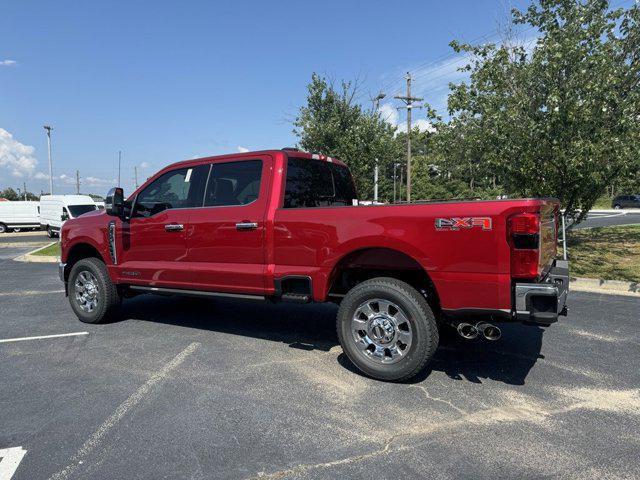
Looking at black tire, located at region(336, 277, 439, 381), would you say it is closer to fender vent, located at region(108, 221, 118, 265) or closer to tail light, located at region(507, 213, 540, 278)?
tail light, located at region(507, 213, 540, 278)

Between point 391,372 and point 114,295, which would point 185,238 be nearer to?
point 114,295

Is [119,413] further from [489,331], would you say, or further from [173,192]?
[489,331]

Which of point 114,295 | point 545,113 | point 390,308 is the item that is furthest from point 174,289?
point 545,113

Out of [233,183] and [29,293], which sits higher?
[233,183]

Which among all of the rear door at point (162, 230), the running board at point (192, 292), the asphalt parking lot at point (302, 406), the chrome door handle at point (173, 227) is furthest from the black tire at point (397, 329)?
the chrome door handle at point (173, 227)

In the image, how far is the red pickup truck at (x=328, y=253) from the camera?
3551 mm

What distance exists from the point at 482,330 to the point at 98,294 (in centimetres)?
477

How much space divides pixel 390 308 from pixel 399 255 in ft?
1.71

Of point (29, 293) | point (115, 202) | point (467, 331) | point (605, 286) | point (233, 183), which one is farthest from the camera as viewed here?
point (29, 293)

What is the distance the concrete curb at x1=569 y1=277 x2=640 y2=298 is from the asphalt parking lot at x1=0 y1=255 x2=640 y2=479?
2.67m

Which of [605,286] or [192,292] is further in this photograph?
[605,286]

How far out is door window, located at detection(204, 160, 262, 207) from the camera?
4895 mm

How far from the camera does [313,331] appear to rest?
5.69m

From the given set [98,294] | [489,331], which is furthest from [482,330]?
[98,294]
